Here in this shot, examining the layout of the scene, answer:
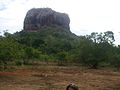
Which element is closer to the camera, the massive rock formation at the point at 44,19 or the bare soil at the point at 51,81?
the bare soil at the point at 51,81

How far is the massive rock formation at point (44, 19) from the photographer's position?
127 m

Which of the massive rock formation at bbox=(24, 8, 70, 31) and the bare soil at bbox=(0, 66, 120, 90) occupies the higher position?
the massive rock formation at bbox=(24, 8, 70, 31)

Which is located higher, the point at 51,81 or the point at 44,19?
the point at 44,19

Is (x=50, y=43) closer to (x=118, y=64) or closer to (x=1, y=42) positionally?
(x=118, y=64)

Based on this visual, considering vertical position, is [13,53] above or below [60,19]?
below

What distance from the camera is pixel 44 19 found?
418ft

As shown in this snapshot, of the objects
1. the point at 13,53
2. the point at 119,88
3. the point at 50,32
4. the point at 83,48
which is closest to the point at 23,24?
the point at 50,32

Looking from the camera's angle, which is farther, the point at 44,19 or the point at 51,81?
the point at 44,19

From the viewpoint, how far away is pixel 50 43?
84875 mm

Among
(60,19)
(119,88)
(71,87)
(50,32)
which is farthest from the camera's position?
(60,19)

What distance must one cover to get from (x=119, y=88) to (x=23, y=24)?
112 meters

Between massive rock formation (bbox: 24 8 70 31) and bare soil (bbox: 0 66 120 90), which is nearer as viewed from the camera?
bare soil (bbox: 0 66 120 90)

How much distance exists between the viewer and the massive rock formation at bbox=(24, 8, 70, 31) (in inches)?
4985

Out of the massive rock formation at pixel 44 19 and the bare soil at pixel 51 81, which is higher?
the massive rock formation at pixel 44 19
